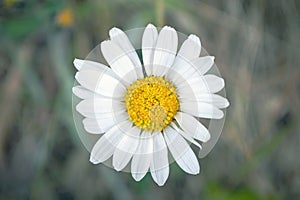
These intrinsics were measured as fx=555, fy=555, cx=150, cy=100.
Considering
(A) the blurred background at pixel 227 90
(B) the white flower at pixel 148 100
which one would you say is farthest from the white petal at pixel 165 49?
(A) the blurred background at pixel 227 90

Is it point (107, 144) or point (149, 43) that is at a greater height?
point (149, 43)

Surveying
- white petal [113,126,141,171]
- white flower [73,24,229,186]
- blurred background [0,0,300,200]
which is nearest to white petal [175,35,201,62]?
white flower [73,24,229,186]

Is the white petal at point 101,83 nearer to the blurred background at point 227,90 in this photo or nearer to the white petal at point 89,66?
the white petal at point 89,66

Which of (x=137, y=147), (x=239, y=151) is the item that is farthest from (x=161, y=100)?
(x=239, y=151)

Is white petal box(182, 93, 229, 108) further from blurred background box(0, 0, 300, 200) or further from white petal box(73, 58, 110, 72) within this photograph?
blurred background box(0, 0, 300, 200)

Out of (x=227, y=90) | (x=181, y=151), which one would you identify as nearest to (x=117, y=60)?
(x=181, y=151)

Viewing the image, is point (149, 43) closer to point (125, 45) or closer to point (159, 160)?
point (125, 45)

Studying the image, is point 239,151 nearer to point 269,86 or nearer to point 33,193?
point 269,86
